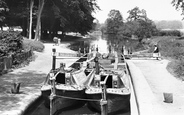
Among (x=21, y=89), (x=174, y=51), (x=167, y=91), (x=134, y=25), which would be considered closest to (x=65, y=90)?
(x=21, y=89)

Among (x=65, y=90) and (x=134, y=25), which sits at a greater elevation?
(x=134, y=25)

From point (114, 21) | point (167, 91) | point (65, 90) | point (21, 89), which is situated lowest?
point (21, 89)

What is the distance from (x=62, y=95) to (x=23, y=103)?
1.95m

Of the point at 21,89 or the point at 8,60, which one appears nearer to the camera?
the point at 21,89

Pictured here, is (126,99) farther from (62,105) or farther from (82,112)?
(62,105)

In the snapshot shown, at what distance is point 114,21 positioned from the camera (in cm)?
13175

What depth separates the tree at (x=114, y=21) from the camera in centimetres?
12907

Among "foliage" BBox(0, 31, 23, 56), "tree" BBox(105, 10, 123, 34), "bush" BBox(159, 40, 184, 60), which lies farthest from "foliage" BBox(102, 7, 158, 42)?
"foliage" BBox(0, 31, 23, 56)

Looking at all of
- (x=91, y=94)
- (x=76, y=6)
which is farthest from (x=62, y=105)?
(x=76, y=6)

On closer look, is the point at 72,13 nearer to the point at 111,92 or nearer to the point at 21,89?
the point at 21,89

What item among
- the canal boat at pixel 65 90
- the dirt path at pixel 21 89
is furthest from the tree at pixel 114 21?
the canal boat at pixel 65 90

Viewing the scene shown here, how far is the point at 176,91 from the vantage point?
13.0 m

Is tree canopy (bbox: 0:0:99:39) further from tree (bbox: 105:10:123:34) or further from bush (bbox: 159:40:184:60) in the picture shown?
tree (bbox: 105:10:123:34)

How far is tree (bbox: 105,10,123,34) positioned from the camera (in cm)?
12907
